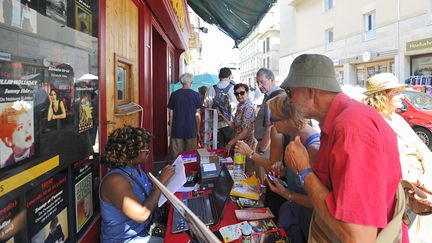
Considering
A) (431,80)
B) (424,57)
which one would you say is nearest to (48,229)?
(431,80)

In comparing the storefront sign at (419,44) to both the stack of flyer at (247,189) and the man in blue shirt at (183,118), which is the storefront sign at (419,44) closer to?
the man in blue shirt at (183,118)

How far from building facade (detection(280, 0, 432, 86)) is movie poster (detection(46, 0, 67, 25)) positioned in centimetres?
1590

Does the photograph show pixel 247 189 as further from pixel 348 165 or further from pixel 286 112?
pixel 348 165

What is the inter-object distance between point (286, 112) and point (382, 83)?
1.32 meters

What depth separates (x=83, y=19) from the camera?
7.28 ft

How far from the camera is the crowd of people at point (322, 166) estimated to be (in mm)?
1101

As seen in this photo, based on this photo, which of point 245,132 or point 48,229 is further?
point 245,132

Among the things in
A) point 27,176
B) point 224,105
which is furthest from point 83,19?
point 224,105

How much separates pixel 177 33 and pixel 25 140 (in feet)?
19.2

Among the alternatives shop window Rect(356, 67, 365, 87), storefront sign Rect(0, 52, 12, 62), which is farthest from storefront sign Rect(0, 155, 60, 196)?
shop window Rect(356, 67, 365, 87)

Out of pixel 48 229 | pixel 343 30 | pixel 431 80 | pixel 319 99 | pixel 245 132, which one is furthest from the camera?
pixel 343 30

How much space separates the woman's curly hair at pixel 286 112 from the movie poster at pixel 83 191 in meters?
1.46

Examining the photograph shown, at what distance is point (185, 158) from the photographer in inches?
132

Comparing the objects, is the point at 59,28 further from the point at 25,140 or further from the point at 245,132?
the point at 245,132
